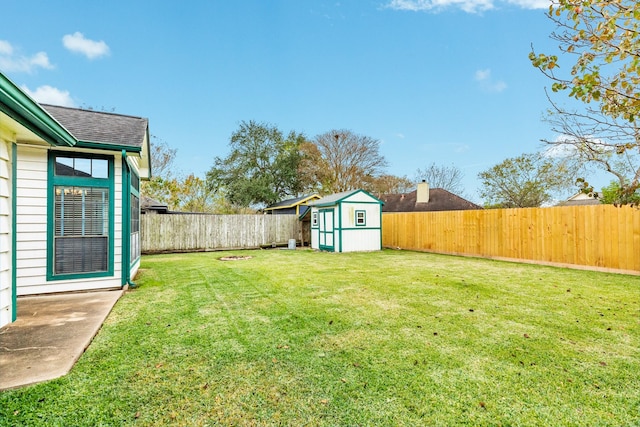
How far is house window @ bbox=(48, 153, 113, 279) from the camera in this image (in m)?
4.91

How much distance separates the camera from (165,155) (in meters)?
20.0

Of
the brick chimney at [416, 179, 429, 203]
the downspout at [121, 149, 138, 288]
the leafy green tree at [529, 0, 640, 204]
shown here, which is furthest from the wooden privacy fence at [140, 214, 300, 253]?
the leafy green tree at [529, 0, 640, 204]

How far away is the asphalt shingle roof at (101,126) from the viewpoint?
5070 millimetres

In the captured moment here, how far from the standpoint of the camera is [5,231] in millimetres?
3234

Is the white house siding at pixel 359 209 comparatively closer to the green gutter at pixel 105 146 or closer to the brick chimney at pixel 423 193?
the green gutter at pixel 105 146

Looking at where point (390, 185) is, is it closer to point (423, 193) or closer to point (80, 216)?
point (423, 193)

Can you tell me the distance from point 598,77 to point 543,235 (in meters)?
8.24

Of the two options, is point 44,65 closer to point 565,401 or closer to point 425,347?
point 425,347

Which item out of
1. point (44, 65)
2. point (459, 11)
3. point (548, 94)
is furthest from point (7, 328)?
point (44, 65)

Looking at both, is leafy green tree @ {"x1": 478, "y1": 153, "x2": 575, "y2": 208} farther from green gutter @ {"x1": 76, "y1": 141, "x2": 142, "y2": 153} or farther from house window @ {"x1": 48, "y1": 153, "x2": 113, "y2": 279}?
house window @ {"x1": 48, "y1": 153, "x2": 113, "y2": 279}

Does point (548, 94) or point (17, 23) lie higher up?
point (17, 23)

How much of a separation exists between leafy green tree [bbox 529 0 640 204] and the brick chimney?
63.3 feet

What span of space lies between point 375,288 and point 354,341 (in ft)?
8.64

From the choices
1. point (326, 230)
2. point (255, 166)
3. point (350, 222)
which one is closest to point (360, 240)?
point (350, 222)
